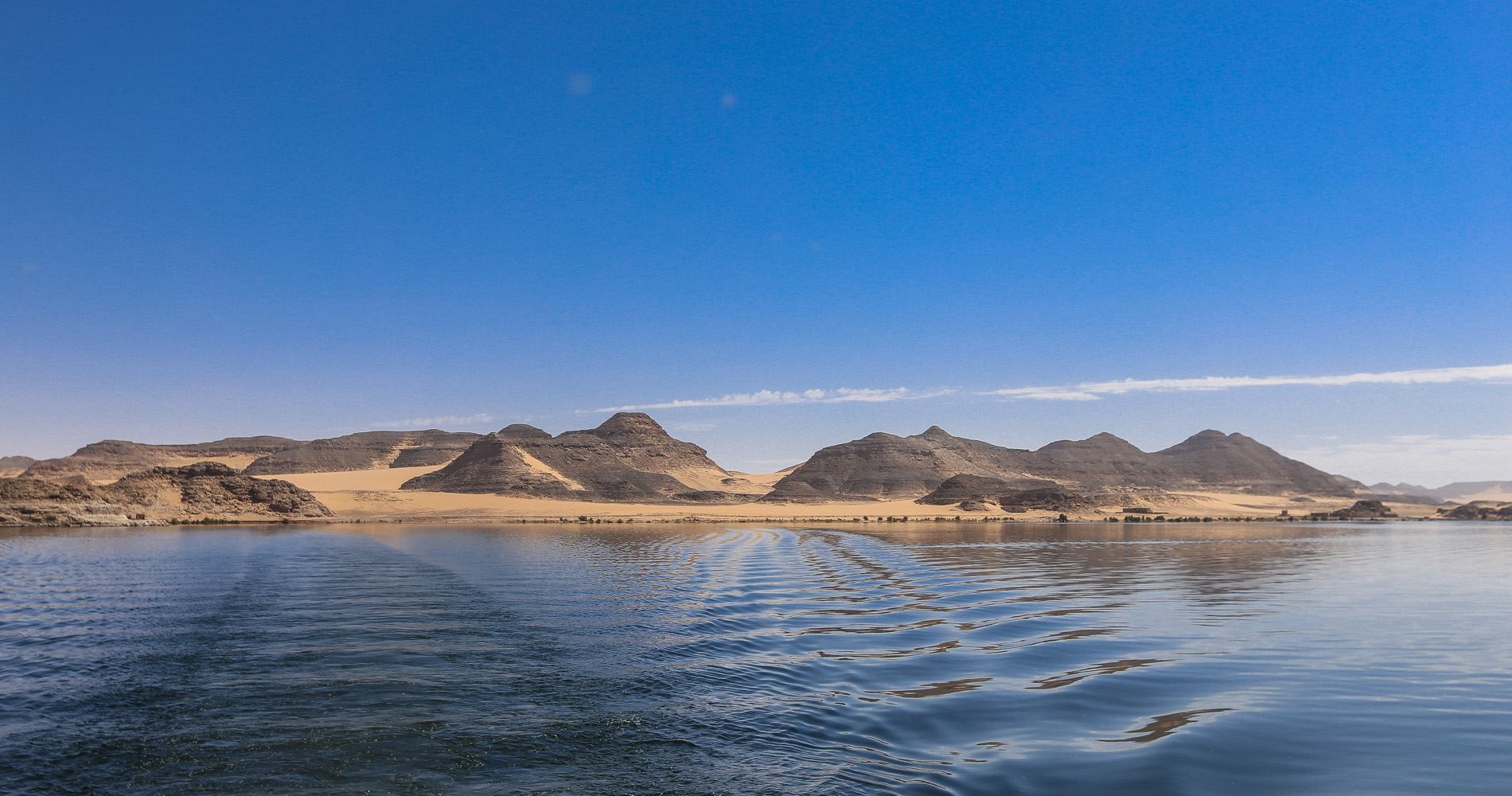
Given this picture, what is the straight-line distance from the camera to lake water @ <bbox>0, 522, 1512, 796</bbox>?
6973 millimetres

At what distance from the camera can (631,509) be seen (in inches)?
3681

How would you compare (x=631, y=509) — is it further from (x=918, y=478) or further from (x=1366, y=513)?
(x=1366, y=513)

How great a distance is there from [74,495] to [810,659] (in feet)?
214

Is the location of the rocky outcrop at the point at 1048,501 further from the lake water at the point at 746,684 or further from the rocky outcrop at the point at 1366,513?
the lake water at the point at 746,684

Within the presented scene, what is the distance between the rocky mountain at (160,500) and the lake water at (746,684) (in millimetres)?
37727

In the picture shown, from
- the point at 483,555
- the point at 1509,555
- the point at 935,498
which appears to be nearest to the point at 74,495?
the point at 483,555

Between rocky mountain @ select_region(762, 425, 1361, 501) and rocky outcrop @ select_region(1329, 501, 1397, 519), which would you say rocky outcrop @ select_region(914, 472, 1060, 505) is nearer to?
rocky mountain @ select_region(762, 425, 1361, 501)

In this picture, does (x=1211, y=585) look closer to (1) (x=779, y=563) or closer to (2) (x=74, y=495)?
(1) (x=779, y=563)

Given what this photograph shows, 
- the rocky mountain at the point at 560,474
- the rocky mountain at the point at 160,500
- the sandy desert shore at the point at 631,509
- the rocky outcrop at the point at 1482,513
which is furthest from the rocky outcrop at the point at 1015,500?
the rocky mountain at the point at 160,500

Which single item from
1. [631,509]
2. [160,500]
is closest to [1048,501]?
[631,509]

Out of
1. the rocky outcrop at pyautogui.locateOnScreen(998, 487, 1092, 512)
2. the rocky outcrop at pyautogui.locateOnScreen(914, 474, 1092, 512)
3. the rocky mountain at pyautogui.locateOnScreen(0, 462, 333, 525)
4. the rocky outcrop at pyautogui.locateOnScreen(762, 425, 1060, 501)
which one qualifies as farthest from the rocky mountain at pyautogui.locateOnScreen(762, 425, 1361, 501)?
the rocky mountain at pyautogui.locateOnScreen(0, 462, 333, 525)

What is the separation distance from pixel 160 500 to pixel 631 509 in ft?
151

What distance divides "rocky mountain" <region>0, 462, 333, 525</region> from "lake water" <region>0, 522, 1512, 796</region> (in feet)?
124

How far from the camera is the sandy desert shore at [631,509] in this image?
3187 inches
